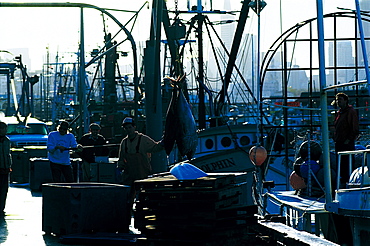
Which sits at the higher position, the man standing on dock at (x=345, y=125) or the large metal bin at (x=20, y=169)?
the man standing on dock at (x=345, y=125)

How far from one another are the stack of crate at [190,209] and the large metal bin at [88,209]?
4.85ft

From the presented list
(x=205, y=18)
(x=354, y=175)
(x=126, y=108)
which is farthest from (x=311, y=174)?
(x=126, y=108)

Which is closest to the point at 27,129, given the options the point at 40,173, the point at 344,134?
the point at 40,173

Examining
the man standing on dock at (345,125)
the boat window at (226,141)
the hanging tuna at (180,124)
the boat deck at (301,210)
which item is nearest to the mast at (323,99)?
the man standing on dock at (345,125)

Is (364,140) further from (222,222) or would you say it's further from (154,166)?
(222,222)

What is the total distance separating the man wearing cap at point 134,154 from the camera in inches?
579

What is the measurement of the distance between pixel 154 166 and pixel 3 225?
4124 mm

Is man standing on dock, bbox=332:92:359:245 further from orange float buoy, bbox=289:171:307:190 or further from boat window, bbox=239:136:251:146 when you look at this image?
boat window, bbox=239:136:251:146

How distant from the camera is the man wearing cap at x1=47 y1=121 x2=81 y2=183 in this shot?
56.8 ft

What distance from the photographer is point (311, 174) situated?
17531 mm

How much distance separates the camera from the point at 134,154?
580 inches

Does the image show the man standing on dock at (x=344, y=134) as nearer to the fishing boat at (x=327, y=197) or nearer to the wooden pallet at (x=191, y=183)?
the fishing boat at (x=327, y=197)

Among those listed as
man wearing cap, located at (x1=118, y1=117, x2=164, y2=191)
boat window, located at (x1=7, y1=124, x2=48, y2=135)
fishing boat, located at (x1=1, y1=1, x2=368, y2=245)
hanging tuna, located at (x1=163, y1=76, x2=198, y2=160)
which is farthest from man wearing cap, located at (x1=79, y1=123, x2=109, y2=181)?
boat window, located at (x1=7, y1=124, x2=48, y2=135)

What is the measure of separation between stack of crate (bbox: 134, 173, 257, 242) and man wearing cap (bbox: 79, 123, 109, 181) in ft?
29.7
